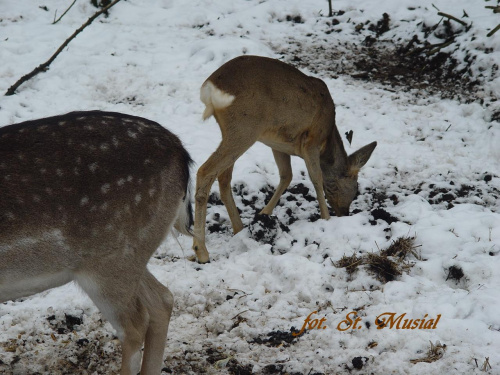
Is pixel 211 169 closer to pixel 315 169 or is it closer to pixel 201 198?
pixel 201 198

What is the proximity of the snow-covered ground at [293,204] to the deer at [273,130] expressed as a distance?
0.28 meters

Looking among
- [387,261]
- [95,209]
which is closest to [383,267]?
[387,261]

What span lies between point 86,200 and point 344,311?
219cm

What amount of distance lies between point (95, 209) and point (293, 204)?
3.79m

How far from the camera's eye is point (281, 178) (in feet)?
21.8

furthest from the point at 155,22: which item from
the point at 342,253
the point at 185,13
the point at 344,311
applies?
the point at 344,311

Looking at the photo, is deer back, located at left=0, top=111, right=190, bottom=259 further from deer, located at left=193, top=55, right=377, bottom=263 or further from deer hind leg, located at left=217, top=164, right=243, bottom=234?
deer hind leg, located at left=217, top=164, right=243, bottom=234

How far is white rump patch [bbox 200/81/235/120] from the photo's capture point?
5.72 m

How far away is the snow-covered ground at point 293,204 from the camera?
392cm

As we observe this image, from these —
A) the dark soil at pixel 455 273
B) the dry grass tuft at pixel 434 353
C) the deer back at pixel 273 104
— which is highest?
the deer back at pixel 273 104

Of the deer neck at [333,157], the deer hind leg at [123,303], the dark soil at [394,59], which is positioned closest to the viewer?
the deer hind leg at [123,303]

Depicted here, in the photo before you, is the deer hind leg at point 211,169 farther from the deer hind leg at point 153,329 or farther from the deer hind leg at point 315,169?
the deer hind leg at point 153,329

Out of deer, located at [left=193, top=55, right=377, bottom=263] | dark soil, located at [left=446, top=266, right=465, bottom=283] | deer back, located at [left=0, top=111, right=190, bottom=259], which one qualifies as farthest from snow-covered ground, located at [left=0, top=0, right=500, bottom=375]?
deer back, located at [left=0, top=111, right=190, bottom=259]

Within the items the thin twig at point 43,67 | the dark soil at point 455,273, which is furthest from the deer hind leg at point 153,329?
the thin twig at point 43,67
